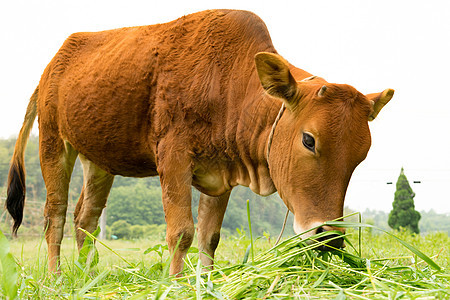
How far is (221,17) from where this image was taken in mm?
3982

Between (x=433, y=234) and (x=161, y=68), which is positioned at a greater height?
(x=161, y=68)

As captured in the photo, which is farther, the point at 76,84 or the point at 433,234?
the point at 433,234

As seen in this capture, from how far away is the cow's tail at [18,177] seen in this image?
213 inches

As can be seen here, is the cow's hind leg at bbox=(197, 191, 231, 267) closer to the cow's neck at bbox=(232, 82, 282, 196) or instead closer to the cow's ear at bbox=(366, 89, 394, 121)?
the cow's neck at bbox=(232, 82, 282, 196)

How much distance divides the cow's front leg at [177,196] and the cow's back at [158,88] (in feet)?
0.55

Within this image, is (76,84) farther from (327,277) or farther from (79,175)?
(79,175)

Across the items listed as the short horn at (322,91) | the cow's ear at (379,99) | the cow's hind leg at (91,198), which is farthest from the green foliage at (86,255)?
the cow's hind leg at (91,198)

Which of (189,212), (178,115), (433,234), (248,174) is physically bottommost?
(433,234)

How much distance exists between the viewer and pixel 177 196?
3643 mm

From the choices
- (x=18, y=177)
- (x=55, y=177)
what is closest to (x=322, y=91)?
(x=55, y=177)

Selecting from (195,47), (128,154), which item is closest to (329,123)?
(195,47)

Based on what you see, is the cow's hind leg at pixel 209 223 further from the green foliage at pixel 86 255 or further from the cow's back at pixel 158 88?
the green foliage at pixel 86 255

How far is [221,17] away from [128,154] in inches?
55.0

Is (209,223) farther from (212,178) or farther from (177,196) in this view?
(177,196)
